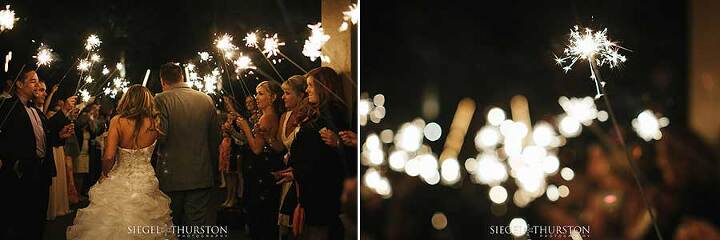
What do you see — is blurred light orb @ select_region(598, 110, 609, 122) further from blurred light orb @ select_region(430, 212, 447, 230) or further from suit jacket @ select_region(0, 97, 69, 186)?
suit jacket @ select_region(0, 97, 69, 186)

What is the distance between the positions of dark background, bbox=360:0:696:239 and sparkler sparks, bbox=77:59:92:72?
1397 mm

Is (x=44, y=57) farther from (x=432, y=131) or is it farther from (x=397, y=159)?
(x=432, y=131)

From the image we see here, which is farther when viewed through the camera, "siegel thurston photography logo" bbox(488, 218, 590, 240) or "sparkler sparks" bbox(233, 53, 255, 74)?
"siegel thurston photography logo" bbox(488, 218, 590, 240)

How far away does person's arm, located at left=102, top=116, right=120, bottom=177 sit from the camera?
11.2ft

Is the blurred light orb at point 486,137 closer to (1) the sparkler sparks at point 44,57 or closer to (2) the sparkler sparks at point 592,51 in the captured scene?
(2) the sparkler sparks at point 592,51

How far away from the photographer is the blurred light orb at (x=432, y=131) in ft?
12.0

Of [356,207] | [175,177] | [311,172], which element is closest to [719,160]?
[356,207]

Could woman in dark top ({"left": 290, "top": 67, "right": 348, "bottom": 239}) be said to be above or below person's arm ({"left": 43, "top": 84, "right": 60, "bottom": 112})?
below

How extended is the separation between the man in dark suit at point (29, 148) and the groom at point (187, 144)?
1.55ft

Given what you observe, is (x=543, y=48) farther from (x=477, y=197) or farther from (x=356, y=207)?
(x=356, y=207)

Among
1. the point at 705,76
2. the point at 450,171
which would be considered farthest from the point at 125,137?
the point at 705,76

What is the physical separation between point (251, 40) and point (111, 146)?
0.88m

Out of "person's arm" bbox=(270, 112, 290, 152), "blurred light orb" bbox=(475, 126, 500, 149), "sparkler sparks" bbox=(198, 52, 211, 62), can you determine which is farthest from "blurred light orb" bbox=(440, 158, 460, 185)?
"sparkler sparks" bbox=(198, 52, 211, 62)

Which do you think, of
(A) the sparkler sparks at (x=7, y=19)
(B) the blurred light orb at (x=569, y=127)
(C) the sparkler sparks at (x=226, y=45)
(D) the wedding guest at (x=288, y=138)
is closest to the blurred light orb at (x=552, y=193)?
(B) the blurred light orb at (x=569, y=127)
